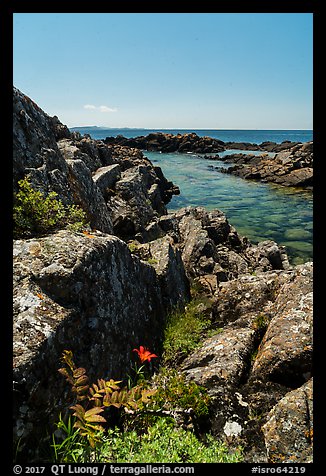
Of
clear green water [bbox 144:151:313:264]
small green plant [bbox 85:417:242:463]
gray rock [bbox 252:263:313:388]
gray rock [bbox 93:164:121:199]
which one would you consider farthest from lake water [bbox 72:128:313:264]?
small green plant [bbox 85:417:242:463]

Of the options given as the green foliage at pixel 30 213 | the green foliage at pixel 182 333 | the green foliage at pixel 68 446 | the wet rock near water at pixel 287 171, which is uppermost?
the wet rock near water at pixel 287 171

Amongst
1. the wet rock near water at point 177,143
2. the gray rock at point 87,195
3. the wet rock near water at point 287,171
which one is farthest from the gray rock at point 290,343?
the wet rock near water at point 177,143

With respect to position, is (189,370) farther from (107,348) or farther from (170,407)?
(107,348)

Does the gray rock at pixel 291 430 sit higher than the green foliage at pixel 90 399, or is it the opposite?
the green foliage at pixel 90 399

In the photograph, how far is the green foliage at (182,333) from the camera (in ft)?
22.4

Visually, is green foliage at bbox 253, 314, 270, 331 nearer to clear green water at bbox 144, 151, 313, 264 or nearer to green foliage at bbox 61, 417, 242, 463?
green foliage at bbox 61, 417, 242, 463

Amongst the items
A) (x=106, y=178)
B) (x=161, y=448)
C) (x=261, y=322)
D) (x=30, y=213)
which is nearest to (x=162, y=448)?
(x=161, y=448)

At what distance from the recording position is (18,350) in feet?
11.0

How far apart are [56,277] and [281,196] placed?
45409 mm

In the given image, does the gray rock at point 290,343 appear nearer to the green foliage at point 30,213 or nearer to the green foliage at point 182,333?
the green foliage at point 182,333

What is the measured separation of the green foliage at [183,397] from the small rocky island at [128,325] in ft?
0.57

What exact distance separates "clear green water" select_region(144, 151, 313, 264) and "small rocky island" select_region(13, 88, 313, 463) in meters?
16.8

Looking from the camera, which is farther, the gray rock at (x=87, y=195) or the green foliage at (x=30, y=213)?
the gray rock at (x=87, y=195)
